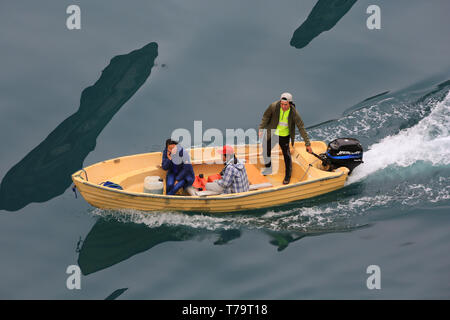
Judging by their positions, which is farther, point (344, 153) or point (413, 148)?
point (413, 148)

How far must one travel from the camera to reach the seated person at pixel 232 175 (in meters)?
11.6

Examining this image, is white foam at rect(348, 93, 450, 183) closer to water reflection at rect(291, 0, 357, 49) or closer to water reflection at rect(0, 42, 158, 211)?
water reflection at rect(291, 0, 357, 49)

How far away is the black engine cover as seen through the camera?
41.1 feet

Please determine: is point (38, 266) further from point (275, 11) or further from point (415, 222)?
point (275, 11)

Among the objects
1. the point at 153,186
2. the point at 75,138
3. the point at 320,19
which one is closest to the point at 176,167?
the point at 153,186

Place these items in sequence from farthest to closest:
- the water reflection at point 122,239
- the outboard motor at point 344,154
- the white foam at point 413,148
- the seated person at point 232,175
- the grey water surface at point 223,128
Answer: the white foam at point 413,148, the outboard motor at point 344,154, the seated person at point 232,175, the water reflection at point 122,239, the grey water surface at point 223,128

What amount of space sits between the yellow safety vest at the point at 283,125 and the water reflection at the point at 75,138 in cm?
458

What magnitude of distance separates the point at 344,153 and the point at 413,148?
6.86 ft

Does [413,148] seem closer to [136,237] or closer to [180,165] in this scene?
[180,165]

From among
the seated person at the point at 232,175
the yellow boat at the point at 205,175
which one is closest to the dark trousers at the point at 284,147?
the yellow boat at the point at 205,175

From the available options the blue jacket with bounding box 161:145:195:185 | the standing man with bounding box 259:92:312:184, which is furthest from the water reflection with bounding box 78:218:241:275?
the standing man with bounding box 259:92:312:184

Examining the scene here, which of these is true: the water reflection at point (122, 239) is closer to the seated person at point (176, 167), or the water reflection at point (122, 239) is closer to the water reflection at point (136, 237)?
the water reflection at point (136, 237)

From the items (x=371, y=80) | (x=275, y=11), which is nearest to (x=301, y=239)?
(x=371, y=80)

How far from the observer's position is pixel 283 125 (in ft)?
40.7
